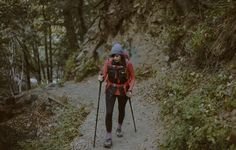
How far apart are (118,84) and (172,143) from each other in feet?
5.78

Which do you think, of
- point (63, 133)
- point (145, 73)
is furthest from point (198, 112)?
point (145, 73)

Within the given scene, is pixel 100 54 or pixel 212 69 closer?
pixel 212 69

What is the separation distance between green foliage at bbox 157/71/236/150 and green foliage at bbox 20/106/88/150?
96.2 inches

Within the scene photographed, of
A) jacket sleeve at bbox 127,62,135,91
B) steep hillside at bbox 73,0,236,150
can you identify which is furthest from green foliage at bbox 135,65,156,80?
jacket sleeve at bbox 127,62,135,91

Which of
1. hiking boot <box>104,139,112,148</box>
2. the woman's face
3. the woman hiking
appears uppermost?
the woman's face

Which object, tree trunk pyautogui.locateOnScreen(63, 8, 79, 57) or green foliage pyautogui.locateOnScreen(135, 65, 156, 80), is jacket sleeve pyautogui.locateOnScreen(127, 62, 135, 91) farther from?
tree trunk pyautogui.locateOnScreen(63, 8, 79, 57)

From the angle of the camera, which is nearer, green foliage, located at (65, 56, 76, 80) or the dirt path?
the dirt path

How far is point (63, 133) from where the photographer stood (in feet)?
35.4

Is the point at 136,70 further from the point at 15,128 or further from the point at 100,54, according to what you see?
the point at 15,128

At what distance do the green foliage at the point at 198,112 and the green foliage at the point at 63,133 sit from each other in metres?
2.44

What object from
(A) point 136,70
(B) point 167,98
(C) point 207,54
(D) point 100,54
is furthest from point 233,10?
(D) point 100,54

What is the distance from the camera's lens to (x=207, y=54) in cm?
1079

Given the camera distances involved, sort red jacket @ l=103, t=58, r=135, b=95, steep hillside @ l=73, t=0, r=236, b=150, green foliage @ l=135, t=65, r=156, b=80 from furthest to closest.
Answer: green foliage @ l=135, t=65, r=156, b=80 → red jacket @ l=103, t=58, r=135, b=95 → steep hillside @ l=73, t=0, r=236, b=150

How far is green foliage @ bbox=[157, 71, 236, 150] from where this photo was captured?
281 inches
